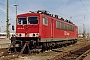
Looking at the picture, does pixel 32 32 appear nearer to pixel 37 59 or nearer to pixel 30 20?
pixel 30 20

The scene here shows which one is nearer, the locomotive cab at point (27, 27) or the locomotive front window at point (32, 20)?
the locomotive cab at point (27, 27)

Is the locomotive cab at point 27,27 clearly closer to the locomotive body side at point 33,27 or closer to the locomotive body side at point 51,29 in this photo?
→ the locomotive body side at point 33,27

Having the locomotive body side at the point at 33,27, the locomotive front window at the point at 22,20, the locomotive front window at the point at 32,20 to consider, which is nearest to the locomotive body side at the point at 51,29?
the locomotive body side at the point at 33,27

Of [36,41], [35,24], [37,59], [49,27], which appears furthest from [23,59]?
[49,27]

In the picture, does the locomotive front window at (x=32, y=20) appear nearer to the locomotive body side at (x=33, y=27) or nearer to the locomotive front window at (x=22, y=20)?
the locomotive body side at (x=33, y=27)

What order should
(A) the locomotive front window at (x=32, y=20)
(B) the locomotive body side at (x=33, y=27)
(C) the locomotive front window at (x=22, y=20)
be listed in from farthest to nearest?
(C) the locomotive front window at (x=22, y=20)
(A) the locomotive front window at (x=32, y=20)
(B) the locomotive body side at (x=33, y=27)

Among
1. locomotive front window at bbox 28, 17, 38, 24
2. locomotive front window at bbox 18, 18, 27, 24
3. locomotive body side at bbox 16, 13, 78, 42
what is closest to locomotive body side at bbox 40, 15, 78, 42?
locomotive body side at bbox 16, 13, 78, 42

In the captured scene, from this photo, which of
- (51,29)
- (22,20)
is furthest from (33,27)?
(51,29)

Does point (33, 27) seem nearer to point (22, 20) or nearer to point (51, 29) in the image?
point (22, 20)

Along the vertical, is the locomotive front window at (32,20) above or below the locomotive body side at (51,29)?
above

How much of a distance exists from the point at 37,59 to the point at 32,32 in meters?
4.72

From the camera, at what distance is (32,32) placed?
1803 cm

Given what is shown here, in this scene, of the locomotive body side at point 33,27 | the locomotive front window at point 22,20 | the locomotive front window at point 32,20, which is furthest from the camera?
the locomotive front window at point 22,20

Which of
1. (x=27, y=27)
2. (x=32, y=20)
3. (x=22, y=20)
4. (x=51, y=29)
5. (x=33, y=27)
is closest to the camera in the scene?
(x=33, y=27)
